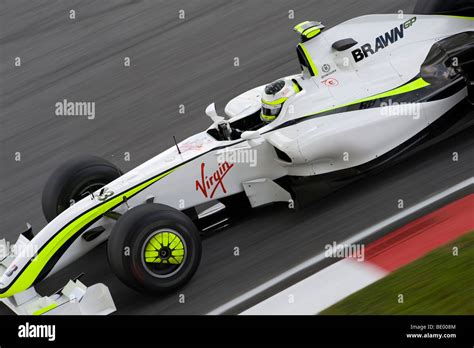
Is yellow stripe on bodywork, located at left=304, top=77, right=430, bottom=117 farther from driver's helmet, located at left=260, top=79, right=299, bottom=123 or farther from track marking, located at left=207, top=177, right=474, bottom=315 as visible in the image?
track marking, located at left=207, top=177, right=474, bottom=315

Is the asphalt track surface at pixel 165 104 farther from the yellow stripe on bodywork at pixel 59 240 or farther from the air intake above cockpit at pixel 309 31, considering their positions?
the air intake above cockpit at pixel 309 31

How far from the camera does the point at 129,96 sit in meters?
12.1

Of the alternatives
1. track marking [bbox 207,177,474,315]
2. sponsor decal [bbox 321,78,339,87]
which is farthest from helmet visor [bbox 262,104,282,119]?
track marking [bbox 207,177,474,315]

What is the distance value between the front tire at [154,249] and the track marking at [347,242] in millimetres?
503

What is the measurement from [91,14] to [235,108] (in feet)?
19.0

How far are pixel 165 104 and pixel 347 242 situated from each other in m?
4.36

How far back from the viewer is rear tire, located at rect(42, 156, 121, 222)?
8.71 m

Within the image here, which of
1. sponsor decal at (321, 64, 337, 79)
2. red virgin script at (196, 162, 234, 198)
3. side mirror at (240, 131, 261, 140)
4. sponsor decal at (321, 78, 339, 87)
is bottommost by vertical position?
red virgin script at (196, 162, 234, 198)

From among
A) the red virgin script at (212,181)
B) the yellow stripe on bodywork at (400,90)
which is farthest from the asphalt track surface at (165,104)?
the yellow stripe on bodywork at (400,90)
